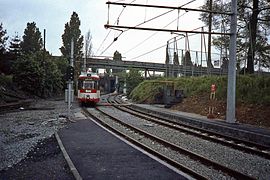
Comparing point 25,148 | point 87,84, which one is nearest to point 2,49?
point 87,84

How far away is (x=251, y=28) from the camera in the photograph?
2745 centimetres

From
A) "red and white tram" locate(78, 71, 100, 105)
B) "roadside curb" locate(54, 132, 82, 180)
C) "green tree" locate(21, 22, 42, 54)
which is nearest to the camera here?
"roadside curb" locate(54, 132, 82, 180)

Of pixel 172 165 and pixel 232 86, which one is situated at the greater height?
pixel 232 86

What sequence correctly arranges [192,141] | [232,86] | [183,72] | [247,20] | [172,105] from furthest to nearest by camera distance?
[183,72] < [172,105] < [247,20] < [232,86] < [192,141]

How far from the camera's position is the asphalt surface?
817 cm

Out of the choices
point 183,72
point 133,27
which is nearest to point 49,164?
point 133,27

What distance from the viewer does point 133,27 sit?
17.8m

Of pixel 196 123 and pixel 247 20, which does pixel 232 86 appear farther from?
pixel 247 20

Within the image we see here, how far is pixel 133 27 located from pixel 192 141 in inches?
276

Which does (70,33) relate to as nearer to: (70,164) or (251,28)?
(251,28)

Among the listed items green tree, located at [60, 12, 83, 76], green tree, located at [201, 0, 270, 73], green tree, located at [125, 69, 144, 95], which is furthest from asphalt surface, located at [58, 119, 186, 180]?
green tree, located at [60, 12, 83, 76]

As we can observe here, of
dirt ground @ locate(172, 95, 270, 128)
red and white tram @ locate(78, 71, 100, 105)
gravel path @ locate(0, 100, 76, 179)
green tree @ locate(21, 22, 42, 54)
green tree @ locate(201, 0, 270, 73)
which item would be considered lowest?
gravel path @ locate(0, 100, 76, 179)

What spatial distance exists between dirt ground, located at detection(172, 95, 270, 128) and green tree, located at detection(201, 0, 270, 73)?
4.95 metres

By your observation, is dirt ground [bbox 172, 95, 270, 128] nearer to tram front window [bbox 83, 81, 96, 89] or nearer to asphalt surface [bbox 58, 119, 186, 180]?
tram front window [bbox 83, 81, 96, 89]
